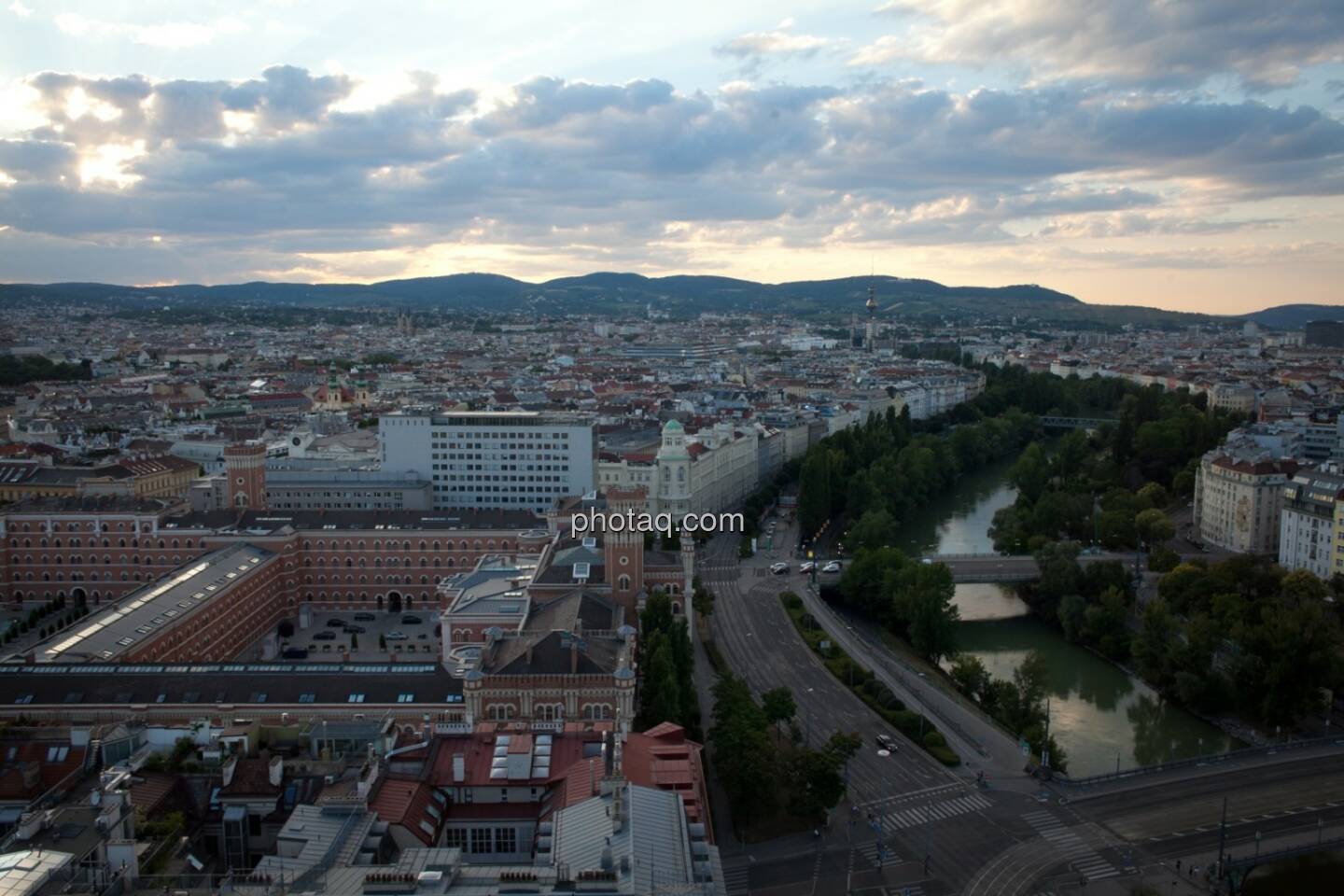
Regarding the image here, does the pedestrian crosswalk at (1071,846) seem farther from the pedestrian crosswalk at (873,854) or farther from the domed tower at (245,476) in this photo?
the domed tower at (245,476)

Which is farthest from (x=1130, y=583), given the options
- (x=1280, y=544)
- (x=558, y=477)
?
(x=558, y=477)

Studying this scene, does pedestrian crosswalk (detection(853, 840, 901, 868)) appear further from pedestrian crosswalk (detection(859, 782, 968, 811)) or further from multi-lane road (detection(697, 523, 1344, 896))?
pedestrian crosswalk (detection(859, 782, 968, 811))

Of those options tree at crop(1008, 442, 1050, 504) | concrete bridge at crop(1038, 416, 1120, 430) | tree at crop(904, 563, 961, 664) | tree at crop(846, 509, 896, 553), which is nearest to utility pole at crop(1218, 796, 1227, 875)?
tree at crop(904, 563, 961, 664)

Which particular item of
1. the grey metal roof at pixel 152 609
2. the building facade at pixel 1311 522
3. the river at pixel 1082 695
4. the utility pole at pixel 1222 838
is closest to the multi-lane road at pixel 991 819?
the utility pole at pixel 1222 838

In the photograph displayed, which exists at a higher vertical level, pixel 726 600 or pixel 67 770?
pixel 67 770

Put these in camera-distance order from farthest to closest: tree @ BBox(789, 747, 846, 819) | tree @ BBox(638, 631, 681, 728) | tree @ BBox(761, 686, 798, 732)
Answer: tree @ BBox(761, 686, 798, 732) < tree @ BBox(638, 631, 681, 728) < tree @ BBox(789, 747, 846, 819)

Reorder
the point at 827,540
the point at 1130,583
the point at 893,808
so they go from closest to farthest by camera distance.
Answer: the point at 893,808
the point at 1130,583
the point at 827,540

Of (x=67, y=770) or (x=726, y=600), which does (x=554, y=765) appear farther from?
(x=726, y=600)
